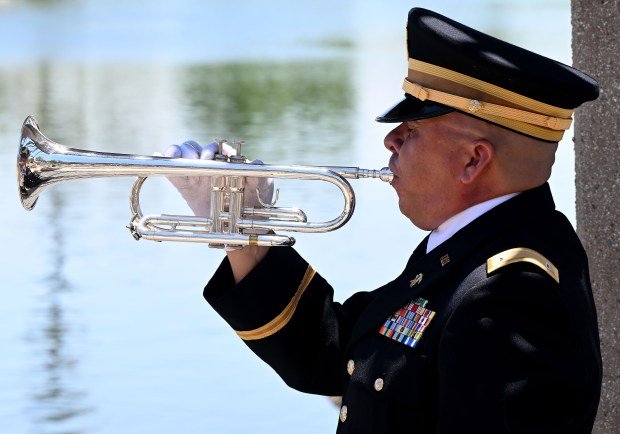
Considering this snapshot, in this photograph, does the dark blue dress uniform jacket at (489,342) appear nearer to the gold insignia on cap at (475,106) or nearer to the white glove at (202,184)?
the gold insignia on cap at (475,106)

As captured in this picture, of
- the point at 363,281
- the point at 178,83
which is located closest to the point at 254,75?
the point at 178,83

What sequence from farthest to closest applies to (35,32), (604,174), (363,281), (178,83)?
(35,32)
(178,83)
(363,281)
(604,174)

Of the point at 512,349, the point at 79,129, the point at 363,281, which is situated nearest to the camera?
the point at 512,349

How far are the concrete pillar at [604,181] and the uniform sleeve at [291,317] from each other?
82cm

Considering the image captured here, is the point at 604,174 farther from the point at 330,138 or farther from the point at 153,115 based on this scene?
the point at 153,115

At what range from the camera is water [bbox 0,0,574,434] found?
6676mm

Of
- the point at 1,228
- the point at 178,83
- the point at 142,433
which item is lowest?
the point at 142,433

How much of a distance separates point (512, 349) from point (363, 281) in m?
5.75

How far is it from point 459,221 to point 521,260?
0.77 ft

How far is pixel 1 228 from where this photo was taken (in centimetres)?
1026

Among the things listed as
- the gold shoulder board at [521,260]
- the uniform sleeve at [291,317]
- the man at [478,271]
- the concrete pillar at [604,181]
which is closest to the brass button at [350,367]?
the man at [478,271]

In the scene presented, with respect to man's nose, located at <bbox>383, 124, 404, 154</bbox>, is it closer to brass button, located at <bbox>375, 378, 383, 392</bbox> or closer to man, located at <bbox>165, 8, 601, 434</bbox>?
man, located at <bbox>165, 8, 601, 434</bbox>

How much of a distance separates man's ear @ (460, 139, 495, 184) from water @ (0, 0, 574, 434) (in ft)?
11.5

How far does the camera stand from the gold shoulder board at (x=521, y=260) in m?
2.86
